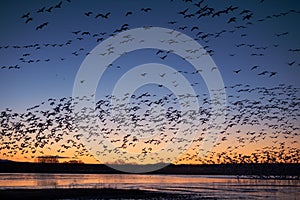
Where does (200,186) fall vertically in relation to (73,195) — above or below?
above

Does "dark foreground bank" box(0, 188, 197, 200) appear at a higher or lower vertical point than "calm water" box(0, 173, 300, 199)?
lower

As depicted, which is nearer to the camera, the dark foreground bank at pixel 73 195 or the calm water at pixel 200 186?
the dark foreground bank at pixel 73 195

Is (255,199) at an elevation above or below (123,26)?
below

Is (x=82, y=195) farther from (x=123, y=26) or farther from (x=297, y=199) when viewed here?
(x=123, y=26)

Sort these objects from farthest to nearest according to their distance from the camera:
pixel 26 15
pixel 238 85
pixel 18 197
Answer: pixel 18 197, pixel 238 85, pixel 26 15

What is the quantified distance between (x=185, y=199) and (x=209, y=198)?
4.25 m

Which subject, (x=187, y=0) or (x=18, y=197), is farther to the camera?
(x=18, y=197)

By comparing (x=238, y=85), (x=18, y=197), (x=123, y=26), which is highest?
(x=123, y=26)

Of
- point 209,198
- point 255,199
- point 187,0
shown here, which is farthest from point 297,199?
point 187,0

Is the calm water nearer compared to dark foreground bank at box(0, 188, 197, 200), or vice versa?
dark foreground bank at box(0, 188, 197, 200)

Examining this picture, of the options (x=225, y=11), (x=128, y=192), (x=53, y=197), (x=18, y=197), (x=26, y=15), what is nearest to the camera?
(x=225, y=11)

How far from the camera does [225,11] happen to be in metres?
32.0

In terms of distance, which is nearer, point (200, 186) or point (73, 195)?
point (73, 195)

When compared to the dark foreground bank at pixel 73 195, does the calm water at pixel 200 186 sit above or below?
above
